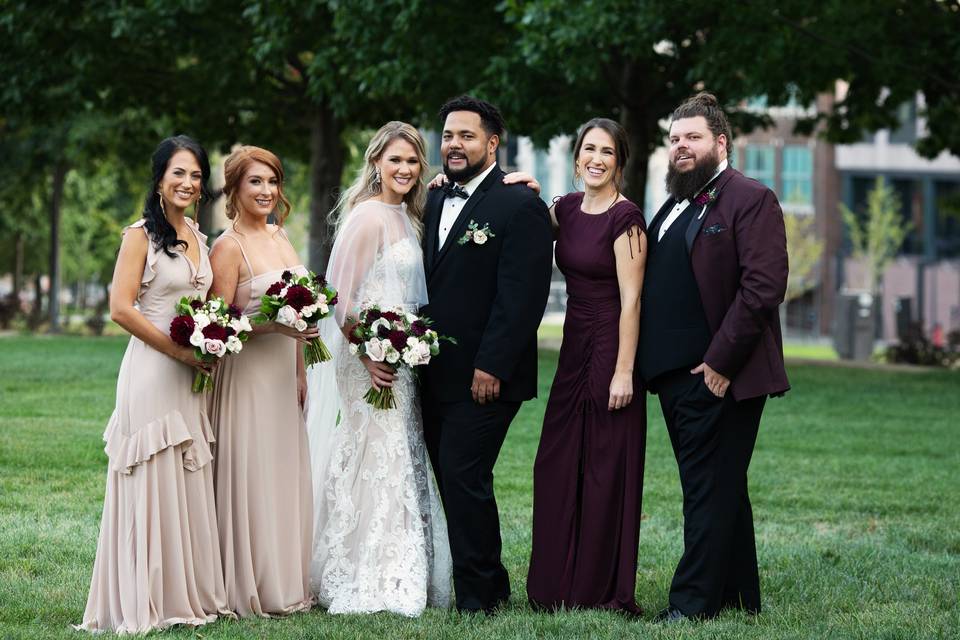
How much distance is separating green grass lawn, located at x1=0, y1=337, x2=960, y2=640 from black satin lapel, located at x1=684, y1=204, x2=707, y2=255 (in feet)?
5.90

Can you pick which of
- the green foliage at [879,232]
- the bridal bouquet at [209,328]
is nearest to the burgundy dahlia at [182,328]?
the bridal bouquet at [209,328]

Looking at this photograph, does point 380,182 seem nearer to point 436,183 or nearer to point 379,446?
point 436,183

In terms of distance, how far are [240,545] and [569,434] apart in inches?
67.0

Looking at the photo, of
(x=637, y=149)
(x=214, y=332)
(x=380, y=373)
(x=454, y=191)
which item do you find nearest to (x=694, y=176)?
(x=454, y=191)

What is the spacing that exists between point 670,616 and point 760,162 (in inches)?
2600

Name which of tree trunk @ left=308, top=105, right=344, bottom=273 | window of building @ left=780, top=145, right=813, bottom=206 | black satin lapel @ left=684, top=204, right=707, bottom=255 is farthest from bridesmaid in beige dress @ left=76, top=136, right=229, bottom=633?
window of building @ left=780, top=145, right=813, bottom=206

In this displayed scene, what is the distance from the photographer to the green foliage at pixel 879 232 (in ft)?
194

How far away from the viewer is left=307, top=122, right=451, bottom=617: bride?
22.6ft

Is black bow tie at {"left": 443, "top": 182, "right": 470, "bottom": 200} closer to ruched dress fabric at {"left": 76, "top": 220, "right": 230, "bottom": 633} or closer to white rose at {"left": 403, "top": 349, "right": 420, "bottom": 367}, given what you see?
white rose at {"left": 403, "top": 349, "right": 420, "bottom": 367}

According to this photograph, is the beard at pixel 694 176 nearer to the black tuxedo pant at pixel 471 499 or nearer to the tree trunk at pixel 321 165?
the black tuxedo pant at pixel 471 499

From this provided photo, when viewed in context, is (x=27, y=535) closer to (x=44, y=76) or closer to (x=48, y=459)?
(x=48, y=459)

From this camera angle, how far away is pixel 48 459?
11664 millimetres

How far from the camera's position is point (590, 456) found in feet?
22.9

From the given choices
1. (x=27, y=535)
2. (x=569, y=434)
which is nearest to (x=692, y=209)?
(x=569, y=434)
